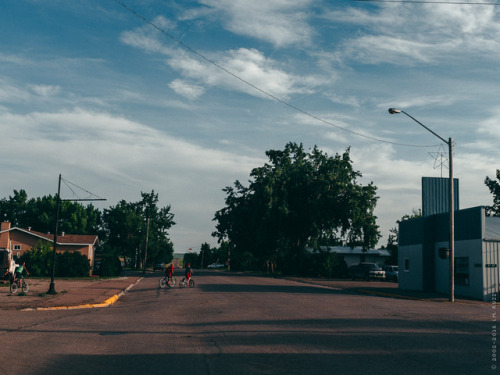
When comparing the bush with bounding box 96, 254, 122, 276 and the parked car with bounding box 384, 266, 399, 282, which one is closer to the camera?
the parked car with bounding box 384, 266, 399, 282

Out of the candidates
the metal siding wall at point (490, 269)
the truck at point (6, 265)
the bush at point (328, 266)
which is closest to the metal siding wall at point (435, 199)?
Result: the metal siding wall at point (490, 269)

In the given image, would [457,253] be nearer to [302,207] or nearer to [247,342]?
[247,342]

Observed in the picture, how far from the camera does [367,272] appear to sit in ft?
170

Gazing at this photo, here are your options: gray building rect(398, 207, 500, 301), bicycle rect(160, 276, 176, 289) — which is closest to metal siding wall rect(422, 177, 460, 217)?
gray building rect(398, 207, 500, 301)

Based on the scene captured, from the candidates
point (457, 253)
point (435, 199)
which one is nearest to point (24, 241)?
point (435, 199)

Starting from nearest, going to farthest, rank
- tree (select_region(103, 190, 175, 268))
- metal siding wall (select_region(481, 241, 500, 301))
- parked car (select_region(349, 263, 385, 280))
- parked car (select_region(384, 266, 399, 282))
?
metal siding wall (select_region(481, 241, 500, 301))
parked car (select_region(349, 263, 385, 280))
parked car (select_region(384, 266, 399, 282))
tree (select_region(103, 190, 175, 268))

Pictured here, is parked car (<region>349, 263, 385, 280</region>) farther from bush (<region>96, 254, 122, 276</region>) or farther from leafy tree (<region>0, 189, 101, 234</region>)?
leafy tree (<region>0, 189, 101, 234</region>)

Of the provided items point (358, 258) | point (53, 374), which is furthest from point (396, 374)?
point (358, 258)

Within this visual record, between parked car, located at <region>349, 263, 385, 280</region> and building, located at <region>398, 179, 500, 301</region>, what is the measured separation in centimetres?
1483

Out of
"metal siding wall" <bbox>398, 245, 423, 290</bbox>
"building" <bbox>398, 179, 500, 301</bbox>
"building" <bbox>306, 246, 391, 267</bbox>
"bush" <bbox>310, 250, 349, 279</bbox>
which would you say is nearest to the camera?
"building" <bbox>398, 179, 500, 301</bbox>

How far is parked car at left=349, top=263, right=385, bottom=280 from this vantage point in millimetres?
51188

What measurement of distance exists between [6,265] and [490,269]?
113ft

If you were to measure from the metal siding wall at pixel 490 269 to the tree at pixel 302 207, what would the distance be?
105 feet

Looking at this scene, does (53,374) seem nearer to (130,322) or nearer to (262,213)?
(130,322)
